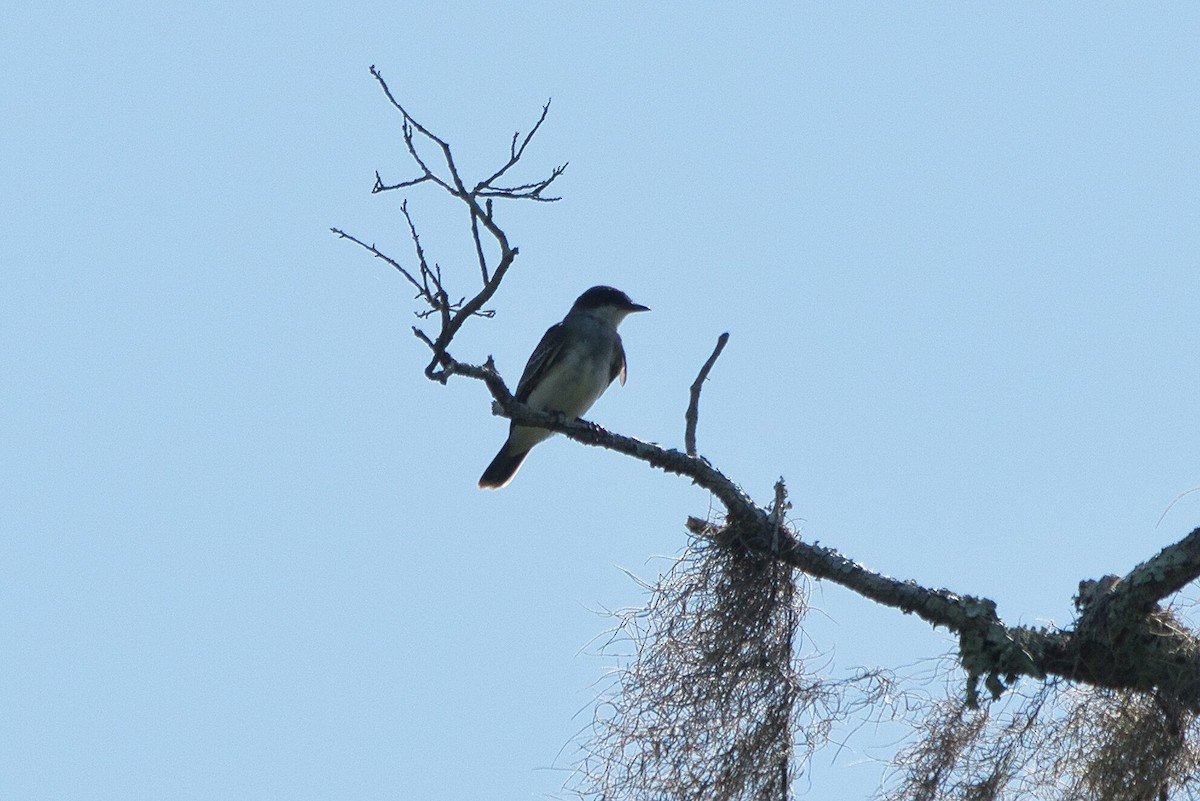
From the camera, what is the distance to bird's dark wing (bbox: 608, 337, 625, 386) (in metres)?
8.41

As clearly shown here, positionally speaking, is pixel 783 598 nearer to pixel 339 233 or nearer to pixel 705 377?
pixel 705 377

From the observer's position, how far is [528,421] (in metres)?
5.74

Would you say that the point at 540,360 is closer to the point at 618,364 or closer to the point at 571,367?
the point at 571,367

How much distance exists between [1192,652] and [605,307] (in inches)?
172

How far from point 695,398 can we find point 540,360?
256 cm

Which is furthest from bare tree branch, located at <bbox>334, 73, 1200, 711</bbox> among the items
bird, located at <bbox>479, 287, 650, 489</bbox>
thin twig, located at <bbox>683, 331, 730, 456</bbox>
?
bird, located at <bbox>479, 287, 650, 489</bbox>

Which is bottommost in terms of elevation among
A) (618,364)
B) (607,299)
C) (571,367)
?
(571,367)

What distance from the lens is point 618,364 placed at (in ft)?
27.9

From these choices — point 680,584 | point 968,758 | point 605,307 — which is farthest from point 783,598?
point 605,307

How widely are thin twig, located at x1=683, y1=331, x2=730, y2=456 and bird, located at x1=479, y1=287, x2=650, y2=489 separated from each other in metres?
2.09

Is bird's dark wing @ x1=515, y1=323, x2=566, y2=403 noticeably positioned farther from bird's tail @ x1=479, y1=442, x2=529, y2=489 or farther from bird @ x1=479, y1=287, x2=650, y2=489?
bird's tail @ x1=479, y1=442, x2=529, y2=489

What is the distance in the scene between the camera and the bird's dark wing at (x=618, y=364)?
8410 millimetres

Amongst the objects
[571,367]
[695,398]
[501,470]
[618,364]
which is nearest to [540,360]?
[571,367]

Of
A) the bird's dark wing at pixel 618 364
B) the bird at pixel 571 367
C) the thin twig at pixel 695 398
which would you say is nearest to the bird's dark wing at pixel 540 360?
the bird at pixel 571 367
